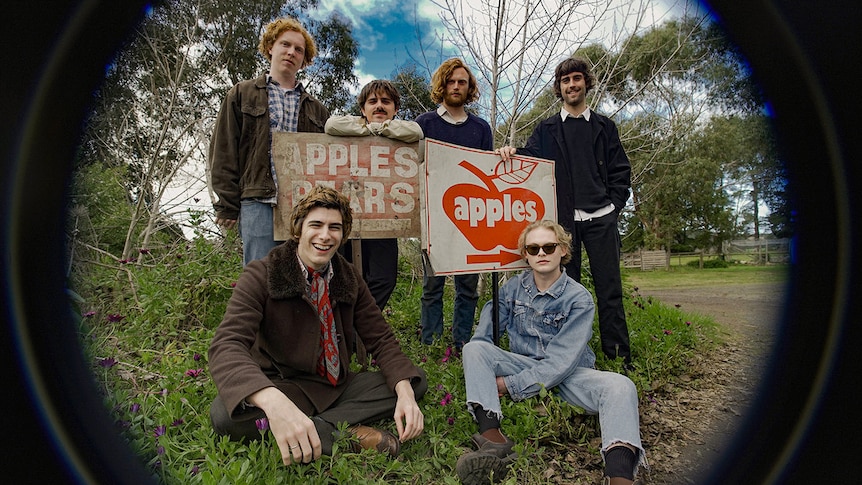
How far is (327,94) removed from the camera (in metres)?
5.94

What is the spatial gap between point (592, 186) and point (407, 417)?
1.98 metres

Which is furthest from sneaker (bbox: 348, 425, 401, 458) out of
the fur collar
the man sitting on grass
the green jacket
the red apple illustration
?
the green jacket

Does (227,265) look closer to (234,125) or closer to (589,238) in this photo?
(234,125)

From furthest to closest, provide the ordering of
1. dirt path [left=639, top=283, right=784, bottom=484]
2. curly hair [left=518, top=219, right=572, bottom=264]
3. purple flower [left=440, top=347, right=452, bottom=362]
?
1. purple flower [left=440, top=347, right=452, bottom=362]
2. curly hair [left=518, top=219, right=572, bottom=264]
3. dirt path [left=639, top=283, right=784, bottom=484]

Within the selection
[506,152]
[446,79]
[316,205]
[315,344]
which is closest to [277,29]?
[446,79]

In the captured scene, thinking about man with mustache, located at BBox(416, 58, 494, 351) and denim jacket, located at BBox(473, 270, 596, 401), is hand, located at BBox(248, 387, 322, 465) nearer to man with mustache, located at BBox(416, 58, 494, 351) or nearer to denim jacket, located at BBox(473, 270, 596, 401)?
denim jacket, located at BBox(473, 270, 596, 401)

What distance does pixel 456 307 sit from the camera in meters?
3.20

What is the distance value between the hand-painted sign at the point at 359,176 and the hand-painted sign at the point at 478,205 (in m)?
0.41

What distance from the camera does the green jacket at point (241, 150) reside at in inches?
100

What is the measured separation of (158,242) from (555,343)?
4.17 meters

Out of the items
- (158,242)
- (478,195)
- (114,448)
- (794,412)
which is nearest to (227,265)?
(158,242)

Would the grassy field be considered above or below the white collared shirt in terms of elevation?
below

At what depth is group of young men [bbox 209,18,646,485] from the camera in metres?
1.82

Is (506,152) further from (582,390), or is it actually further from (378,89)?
(582,390)
